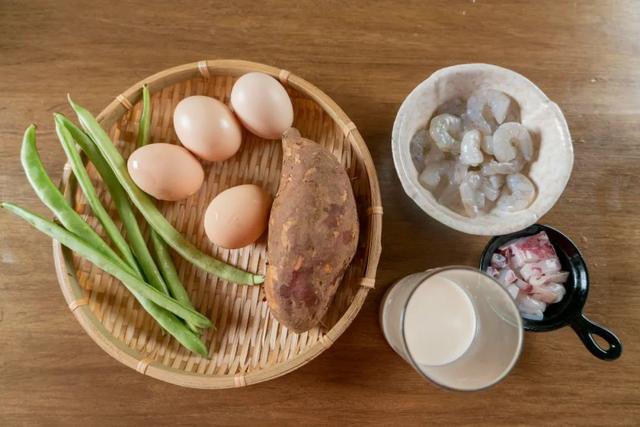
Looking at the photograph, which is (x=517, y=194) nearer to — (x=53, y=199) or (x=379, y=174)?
(x=379, y=174)

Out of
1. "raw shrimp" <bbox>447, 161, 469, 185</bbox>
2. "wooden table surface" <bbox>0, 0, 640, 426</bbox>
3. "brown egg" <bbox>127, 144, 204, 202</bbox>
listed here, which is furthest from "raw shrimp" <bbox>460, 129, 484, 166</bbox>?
"brown egg" <bbox>127, 144, 204, 202</bbox>

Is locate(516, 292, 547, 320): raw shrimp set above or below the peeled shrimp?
below

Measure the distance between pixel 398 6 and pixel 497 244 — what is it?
0.49m

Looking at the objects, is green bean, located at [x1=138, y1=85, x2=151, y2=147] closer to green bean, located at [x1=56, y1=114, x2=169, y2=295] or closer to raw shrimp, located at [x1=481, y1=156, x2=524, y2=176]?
green bean, located at [x1=56, y1=114, x2=169, y2=295]

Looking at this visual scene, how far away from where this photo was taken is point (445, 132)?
76cm

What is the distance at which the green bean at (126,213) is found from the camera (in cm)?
79

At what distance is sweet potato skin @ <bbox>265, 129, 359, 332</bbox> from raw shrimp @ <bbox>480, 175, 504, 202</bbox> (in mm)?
235

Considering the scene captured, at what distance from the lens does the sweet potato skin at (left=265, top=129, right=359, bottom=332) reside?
66 cm

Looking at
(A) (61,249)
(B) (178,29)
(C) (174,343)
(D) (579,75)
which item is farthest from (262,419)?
(D) (579,75)

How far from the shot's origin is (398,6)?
87 centimetres

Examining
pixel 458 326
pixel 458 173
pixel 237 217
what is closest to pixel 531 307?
pixel 458 326

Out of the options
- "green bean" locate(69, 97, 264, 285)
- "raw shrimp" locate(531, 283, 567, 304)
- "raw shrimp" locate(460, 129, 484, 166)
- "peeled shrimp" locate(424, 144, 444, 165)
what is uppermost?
"raw shrimp" locate(460, 129, 484, 166)

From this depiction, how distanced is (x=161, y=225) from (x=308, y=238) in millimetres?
280

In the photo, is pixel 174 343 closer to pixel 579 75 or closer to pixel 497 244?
pixel 497 244
